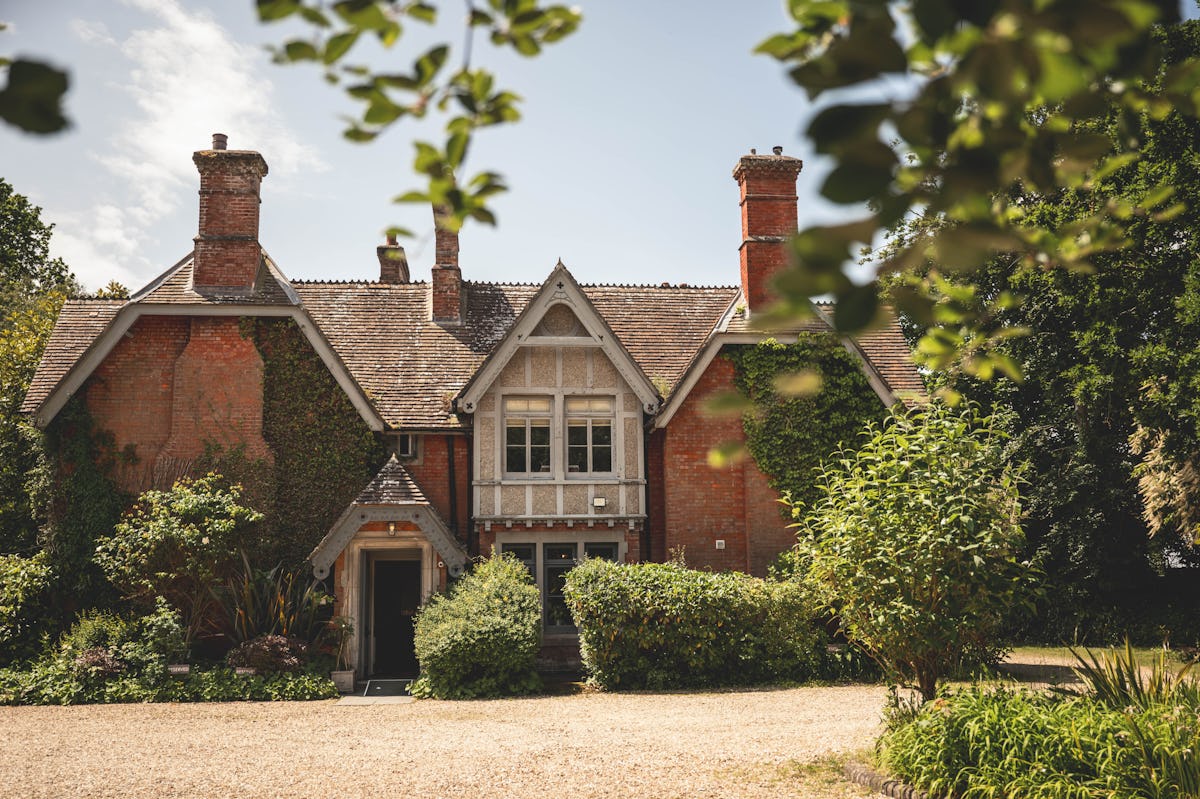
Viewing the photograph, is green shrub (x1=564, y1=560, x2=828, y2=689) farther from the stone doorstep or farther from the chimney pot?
the chimney pot

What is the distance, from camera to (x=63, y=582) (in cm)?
1612

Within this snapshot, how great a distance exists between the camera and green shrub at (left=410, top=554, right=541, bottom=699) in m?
13.8

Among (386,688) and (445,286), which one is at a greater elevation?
(445,286)

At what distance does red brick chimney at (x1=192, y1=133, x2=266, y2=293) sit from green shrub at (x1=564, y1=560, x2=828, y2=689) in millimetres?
9465

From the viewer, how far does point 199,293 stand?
17.8m

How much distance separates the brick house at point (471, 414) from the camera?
17281 mm

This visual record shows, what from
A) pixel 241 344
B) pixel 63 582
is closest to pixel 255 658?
pixel 63 582

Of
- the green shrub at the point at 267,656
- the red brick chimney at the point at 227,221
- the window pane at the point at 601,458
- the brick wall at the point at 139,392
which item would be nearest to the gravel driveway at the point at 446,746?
the green shrub at the point at 267,656

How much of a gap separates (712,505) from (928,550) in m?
10.4

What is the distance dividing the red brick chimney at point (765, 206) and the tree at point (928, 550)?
37.9ft

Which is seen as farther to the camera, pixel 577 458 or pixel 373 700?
pixel 577 458

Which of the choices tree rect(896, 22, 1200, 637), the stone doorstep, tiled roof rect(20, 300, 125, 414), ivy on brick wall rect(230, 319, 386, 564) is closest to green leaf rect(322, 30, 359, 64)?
tree rect(896, 22, 1200, 637)

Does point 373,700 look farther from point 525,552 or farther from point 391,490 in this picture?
point 525,552

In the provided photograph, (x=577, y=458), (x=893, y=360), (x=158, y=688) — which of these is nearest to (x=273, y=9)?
(x=158, y=688)
